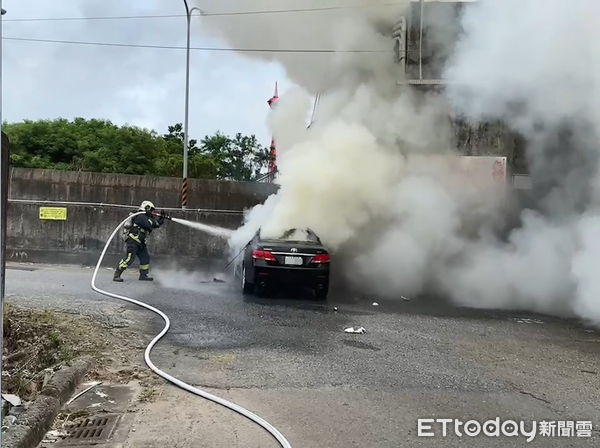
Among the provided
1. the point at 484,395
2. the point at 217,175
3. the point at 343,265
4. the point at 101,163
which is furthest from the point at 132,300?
the point at 217,175

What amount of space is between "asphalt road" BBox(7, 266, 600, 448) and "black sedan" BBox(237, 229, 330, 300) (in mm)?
379

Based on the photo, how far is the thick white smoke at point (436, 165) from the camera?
9555 mm

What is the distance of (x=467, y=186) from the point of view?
12.1 meters

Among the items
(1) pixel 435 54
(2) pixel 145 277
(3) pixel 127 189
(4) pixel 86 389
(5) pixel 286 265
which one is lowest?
(4) pixel 86 389

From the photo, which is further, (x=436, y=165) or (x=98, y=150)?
(x=98, y=150)

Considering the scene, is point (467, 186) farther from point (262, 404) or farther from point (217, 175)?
point (217, 175)

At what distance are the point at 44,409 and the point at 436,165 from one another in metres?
9.76

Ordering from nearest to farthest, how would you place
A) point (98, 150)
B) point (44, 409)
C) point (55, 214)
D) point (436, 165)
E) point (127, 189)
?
point (44, 409) → point (436, 165) → point (55, 214) → point (127, 189) → point (98, 150)

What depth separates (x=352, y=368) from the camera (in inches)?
222

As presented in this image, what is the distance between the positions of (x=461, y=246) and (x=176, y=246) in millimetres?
7179

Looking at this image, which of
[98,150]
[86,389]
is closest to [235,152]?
[98,150]

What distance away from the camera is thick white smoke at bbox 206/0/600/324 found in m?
9.55

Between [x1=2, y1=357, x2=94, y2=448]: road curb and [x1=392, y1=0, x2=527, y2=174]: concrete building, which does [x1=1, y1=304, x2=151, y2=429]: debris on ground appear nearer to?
[x1=2, y1=357, x2=94, y2=448]: road curb

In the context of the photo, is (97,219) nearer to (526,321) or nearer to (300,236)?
(300,236)
